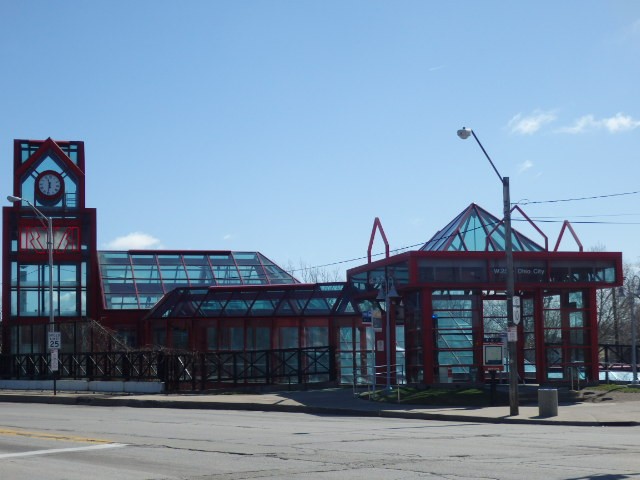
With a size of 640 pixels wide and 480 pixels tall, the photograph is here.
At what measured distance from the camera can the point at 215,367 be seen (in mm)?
36438

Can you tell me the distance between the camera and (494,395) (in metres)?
27.6

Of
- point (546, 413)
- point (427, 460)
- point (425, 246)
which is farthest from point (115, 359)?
point (427, 460)

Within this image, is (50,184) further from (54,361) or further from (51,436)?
(51,436)

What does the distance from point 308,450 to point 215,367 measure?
21.5 meters

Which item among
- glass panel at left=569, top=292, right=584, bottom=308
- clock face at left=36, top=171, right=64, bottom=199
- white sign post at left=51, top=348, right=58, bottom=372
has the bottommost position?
white sign post at left=51, top=348, right=58, bottom=372

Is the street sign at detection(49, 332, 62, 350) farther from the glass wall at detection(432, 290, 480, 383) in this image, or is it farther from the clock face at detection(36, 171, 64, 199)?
the clock face at detection(36, 171, 64, 199)

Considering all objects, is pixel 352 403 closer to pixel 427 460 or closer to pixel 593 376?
pixel 593 376

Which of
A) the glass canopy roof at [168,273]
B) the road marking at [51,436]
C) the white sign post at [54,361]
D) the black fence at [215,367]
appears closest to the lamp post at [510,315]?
the road marking at [51,436]

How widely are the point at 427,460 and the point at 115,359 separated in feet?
87.2

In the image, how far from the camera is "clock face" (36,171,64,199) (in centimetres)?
5328

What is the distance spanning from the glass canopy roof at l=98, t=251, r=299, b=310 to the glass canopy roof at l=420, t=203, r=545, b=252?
18483 mm

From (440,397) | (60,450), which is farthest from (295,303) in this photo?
(60,450)

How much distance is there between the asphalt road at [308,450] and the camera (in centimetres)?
1241

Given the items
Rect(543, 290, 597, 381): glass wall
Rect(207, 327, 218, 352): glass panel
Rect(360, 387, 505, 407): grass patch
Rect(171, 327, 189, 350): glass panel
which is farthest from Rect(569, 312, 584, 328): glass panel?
Rect(171, 327, 189, 350): glass panel
